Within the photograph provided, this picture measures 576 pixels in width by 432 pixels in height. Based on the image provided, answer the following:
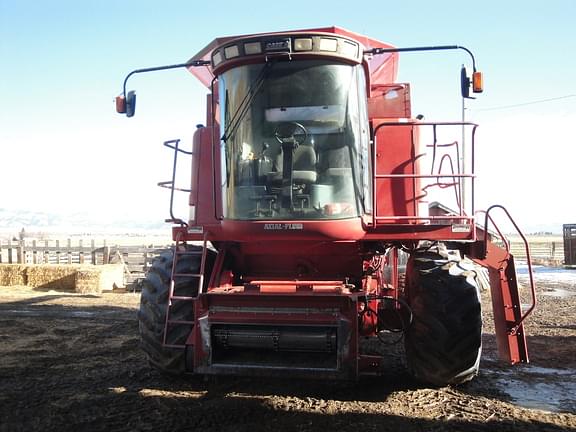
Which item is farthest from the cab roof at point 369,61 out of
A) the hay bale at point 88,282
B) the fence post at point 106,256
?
the fence post at point 106,256

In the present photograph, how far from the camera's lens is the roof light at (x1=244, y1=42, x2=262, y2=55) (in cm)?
505

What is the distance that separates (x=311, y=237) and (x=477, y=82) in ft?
7.71

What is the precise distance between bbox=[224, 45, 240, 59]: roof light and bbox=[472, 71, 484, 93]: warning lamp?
237 centimetres

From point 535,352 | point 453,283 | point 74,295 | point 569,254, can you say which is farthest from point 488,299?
point 569,254

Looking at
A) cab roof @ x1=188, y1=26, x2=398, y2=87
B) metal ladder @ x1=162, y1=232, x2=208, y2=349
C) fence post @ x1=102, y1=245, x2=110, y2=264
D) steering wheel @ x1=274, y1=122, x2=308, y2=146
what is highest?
cab roof @ x1=188, y1=26, x2=398, y2=87

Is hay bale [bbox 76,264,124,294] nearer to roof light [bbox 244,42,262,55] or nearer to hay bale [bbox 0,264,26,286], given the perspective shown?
hay bale [bbox 0,264,26,286]

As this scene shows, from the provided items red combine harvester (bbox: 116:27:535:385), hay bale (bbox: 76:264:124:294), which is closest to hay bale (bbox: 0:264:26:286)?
hay bale (bbox: 76:264:124:294)

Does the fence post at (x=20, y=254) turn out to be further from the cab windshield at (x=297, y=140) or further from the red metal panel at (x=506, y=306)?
the red metal panel at (x=506, y=306)

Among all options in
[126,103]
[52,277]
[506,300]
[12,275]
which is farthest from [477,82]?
[12,275]

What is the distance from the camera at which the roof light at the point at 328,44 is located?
5.01 meters

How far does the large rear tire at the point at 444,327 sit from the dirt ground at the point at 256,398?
0.95 ft

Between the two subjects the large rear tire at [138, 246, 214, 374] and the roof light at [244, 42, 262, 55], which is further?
the large rear tire at [138, 246, 214, 374]

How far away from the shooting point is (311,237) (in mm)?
4875

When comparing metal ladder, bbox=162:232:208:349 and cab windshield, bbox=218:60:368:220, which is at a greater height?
cab windshield, bbox=218:60:368:220
